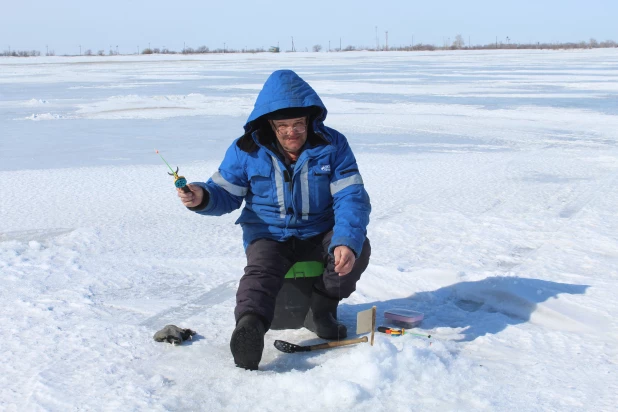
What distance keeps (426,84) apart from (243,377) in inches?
658

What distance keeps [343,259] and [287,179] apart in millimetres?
425

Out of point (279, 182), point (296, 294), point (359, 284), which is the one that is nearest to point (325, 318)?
point (296, 294)

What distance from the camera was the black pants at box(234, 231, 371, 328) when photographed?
8.36ft

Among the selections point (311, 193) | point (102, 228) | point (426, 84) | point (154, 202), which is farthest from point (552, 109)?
point (311, 193)

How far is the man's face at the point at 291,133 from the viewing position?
2748 millimetres

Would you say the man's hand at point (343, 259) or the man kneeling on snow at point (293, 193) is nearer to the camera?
the man's hand at point (343, 259)

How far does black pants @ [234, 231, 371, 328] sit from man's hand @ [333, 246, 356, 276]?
7.0 inches

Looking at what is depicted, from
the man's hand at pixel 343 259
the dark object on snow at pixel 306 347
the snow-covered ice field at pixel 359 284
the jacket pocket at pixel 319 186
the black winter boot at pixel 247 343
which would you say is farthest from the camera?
the jacket pocket at pixel 319 186

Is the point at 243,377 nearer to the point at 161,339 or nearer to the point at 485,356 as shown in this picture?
the point at 161,339

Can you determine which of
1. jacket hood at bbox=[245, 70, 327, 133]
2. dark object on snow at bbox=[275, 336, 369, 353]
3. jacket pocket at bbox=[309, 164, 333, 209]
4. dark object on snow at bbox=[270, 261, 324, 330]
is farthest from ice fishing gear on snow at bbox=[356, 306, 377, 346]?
jacket hood at bbox=[245, 70, 327, 133]

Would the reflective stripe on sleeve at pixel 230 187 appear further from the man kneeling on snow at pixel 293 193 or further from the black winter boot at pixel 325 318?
the black winter boot at pixel 325 318

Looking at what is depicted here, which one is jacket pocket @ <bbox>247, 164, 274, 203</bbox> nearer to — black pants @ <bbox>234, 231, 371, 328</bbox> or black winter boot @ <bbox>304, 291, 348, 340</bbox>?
black pants @ <bbox>234, 231, 371, 328</bbox>

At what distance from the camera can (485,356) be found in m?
2.62

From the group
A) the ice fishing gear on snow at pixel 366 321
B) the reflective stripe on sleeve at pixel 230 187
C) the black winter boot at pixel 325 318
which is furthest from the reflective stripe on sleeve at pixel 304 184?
the ice fishing gear on snow at pixel 366 321
